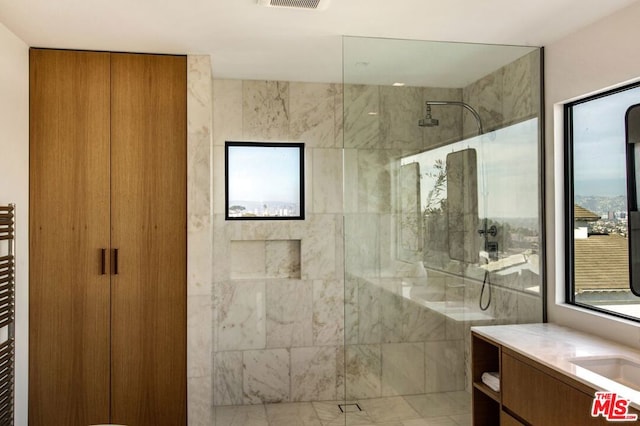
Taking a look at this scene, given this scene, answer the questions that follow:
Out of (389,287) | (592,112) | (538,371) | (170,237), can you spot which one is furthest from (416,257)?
(170,237)

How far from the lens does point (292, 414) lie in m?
3.89

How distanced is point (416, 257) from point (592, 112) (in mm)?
1350

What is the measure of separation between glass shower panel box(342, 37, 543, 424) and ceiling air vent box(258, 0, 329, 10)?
474 millimetres

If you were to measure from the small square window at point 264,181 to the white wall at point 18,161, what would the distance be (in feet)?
4.76

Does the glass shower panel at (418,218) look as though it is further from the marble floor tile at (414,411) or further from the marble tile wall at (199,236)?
the marble tile wall at (199,236)

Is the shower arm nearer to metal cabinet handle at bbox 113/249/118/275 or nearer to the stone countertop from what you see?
the stone countertop

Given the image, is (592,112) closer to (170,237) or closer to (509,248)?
(509,248)

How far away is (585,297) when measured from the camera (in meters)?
2.99

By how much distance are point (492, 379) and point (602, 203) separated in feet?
3.92

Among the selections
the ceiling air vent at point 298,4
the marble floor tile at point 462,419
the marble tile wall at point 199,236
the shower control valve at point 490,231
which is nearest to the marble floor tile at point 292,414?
the marble tile wall at point 199,236

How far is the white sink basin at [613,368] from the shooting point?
7.71 ft

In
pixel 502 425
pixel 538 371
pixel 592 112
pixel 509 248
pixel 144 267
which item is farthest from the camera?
pixel 144 267

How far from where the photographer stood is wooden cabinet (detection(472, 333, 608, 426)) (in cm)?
213

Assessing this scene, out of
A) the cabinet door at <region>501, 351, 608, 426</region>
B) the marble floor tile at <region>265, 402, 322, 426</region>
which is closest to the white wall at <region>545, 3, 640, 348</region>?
the cabinet door at <region>501, 351, 608, 426</region>
